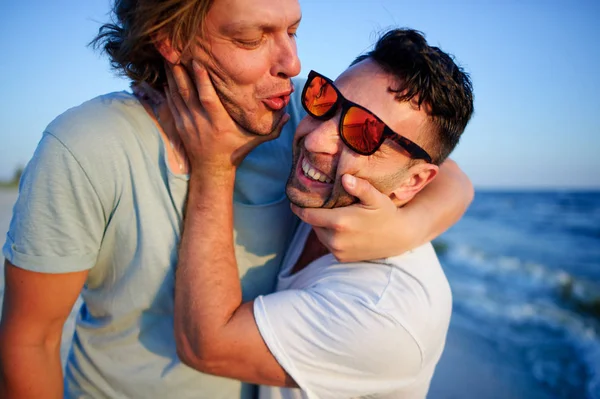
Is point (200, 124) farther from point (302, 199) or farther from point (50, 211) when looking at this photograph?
point (50, 211)

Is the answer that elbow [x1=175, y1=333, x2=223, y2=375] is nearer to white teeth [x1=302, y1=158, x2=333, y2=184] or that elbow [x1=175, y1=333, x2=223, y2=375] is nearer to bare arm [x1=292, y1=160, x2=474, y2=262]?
bare arm [x1=292, y1=160, x2=474, y2=262]

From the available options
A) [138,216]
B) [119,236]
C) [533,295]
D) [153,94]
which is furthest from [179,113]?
[533,295]

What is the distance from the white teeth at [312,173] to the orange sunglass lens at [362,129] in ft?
0.73

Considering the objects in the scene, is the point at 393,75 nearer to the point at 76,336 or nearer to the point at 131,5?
the point at 131,5

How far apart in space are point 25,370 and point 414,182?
6.95ft

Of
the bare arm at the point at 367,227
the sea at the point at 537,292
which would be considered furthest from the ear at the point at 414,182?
the sea at the point at 537,292

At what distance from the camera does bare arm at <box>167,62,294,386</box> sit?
1999 mm

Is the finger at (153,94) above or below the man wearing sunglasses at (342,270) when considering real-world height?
above

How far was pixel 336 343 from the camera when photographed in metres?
1.97

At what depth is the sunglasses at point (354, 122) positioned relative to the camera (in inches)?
88.7

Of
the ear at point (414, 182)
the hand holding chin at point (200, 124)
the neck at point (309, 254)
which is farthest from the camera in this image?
the neck at point (309, 254)

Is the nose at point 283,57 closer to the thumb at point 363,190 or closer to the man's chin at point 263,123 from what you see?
the man's chin at point 263,123

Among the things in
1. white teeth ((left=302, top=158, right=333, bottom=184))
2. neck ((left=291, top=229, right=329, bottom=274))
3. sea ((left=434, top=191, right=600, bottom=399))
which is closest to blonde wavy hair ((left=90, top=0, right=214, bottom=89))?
white teeth ((left=302, top=158, right=333, bottom=184))

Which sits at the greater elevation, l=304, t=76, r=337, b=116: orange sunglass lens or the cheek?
the cheek
